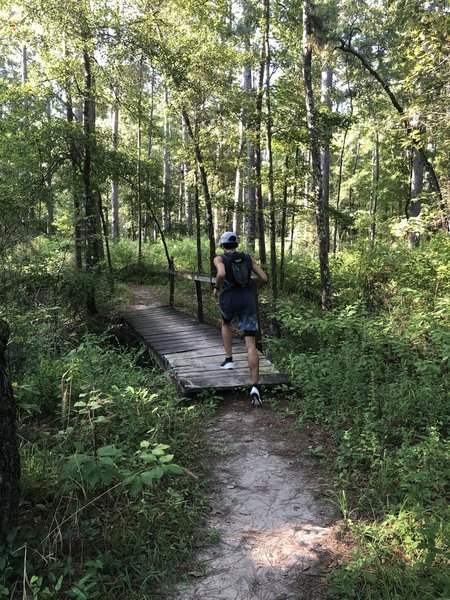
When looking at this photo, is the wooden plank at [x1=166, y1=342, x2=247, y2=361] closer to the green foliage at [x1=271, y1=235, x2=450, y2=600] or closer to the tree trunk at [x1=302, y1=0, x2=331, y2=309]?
the green foliage at [x1=271, y1=235, x2=450, y2=600]

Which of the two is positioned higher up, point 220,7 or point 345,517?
point 220,7

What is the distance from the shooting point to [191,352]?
7207mm

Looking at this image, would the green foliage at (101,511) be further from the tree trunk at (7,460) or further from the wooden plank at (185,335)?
the wooden plank at (185,335)

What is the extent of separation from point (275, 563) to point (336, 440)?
5.56ft

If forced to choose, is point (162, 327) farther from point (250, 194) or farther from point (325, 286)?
point (250, 194)

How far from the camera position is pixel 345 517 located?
9.95 feet

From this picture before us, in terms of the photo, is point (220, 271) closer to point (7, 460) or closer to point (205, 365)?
point (205, 365)

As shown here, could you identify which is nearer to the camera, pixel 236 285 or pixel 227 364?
pixel 236 285

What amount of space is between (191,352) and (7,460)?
4.89 metres

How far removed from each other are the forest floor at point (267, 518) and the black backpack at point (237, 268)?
184cm

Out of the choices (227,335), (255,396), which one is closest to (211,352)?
(227,335)

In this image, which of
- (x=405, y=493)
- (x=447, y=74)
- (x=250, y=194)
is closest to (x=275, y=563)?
(x=405, y=493)

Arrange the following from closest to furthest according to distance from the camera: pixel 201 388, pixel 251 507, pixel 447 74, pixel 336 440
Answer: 1. pixel 251 507
2. pixel 336 440
3. pixel 201 388
4. pixel 447 74

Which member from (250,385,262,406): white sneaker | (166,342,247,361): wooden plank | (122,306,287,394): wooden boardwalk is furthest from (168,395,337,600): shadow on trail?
(166,342,247,361): wooden plank
